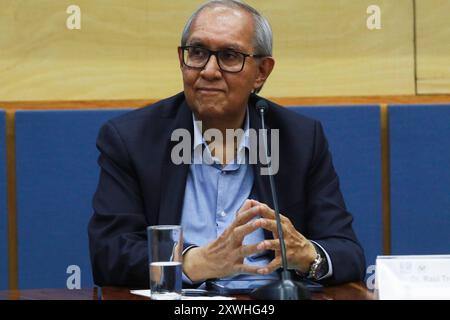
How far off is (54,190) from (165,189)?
0.76 metres

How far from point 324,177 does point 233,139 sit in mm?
239

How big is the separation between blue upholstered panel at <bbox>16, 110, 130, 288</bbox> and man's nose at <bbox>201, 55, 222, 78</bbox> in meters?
0.67

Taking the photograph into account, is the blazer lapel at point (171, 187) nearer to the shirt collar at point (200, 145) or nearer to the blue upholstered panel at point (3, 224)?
the shirt collar at point (200, 145)

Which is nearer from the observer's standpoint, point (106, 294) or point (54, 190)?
point (106, 294)

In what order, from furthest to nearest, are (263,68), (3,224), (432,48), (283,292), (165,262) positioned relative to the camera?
1. (432,48)
2. (3,224)
3. (263,68)
4. (165,262)
5. (283,292)

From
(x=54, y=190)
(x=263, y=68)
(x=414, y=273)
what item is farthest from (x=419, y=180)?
(x=414, y=273)

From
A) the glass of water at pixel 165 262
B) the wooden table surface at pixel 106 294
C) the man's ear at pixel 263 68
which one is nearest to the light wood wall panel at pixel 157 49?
the man's ear at pixel 263 68

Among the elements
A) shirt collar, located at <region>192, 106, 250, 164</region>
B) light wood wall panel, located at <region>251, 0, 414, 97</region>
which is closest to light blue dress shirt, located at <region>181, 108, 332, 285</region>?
shirt collar, located at <region>192, 106, 250, 164</region>

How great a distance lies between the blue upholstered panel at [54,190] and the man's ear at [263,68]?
58cm

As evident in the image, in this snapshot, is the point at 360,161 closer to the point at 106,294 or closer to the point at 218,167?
the point at 218,167

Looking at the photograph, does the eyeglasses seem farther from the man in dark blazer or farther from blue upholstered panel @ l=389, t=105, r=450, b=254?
blue upholstered panel @ l=389, t=105, r=450, b=254

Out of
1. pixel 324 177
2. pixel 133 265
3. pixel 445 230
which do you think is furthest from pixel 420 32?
pixel 133 265

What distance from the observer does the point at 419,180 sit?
2.72m
